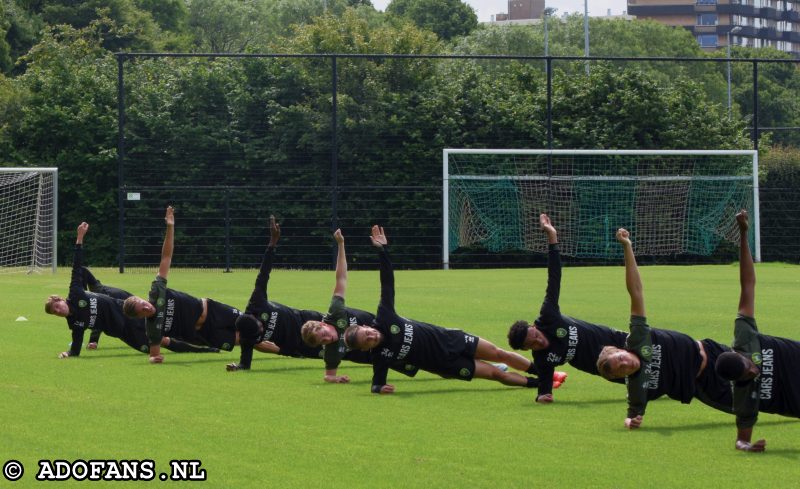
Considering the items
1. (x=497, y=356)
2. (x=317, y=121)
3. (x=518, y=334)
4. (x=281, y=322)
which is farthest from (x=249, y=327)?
(x=317, y=121)

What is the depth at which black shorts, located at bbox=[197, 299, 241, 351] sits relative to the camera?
18031mm

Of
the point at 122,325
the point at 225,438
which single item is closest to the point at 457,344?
the point at 225,438

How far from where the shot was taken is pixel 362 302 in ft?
86.8

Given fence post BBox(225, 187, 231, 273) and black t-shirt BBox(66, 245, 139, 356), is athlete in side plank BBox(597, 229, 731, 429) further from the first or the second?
fence post BBox(225, 187, 231, 273)

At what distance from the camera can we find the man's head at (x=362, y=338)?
13766 mm

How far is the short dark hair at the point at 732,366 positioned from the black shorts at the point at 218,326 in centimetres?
879

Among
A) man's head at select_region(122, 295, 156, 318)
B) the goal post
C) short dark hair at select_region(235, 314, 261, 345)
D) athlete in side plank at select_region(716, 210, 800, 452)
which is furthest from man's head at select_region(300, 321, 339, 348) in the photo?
the goal post

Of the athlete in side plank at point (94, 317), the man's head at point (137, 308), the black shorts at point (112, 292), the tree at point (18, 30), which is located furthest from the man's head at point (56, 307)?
the tree at point (18, 30)

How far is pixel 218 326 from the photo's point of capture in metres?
18.0

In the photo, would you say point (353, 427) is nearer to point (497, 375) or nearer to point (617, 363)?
point (617, 363)

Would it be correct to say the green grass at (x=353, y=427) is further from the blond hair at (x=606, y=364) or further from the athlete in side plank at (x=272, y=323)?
the blond hair at (x=606, y=364)

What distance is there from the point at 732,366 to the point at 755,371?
0.87 feet

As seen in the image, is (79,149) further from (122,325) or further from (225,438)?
(225,438)

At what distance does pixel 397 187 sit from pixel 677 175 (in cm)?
951
